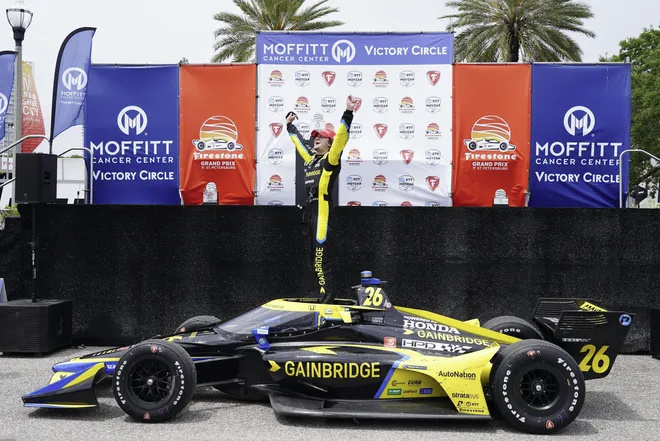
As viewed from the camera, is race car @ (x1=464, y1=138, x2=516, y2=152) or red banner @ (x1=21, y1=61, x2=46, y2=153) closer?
race car @ (x1=464, y1=138, x2=516, y2=152)

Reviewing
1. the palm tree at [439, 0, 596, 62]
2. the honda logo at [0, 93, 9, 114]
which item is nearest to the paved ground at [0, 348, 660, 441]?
the honda logo at [0, 93, 9, 114]

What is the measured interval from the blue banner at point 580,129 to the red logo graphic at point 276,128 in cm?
375

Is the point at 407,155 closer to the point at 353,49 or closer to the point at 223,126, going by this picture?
the point at 353,49

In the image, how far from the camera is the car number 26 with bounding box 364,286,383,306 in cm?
669

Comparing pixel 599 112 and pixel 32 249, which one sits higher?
pixel 599 112

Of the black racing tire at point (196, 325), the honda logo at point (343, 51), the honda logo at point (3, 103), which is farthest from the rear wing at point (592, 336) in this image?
the honda logo at point (3, 103)

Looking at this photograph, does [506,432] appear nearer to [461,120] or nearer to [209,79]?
[461,120]

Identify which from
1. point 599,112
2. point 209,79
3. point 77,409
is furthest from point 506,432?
point 209,79

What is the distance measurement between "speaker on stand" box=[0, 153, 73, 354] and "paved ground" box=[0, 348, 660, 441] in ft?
5.50

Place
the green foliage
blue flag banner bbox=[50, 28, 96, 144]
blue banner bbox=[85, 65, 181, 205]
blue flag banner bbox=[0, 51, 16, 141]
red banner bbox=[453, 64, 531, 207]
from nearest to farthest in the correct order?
red banner bbox=[453, 64, 531, 207]
blue banner bbox=[85, 65, 181, 205]
blue flag banner bbox=[50, 28, 96, 144]
blue flag banner bbox=[0, 51, 16, 141]
the green foliage

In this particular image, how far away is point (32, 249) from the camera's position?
30.9 ft

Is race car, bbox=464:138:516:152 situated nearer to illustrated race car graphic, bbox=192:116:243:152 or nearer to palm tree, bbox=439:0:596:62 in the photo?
illustrated race car graphic, bbox=192:116:243:152

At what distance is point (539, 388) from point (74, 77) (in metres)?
9.55

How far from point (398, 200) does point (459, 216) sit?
7.01 ft
